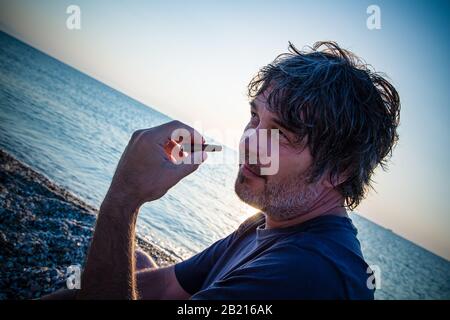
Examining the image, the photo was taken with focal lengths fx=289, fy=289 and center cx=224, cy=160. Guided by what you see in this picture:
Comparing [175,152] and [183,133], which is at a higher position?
[183,133]

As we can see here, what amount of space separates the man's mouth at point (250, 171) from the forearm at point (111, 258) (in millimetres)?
800

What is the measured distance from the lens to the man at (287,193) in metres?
1.33

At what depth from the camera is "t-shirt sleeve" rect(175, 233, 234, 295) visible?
2297mm

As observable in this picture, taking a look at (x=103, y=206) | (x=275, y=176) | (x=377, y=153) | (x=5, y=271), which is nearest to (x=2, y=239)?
(x=5, y=271)

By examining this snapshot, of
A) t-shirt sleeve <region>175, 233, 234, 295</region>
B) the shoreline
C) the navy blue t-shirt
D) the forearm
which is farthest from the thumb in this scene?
the shoreline

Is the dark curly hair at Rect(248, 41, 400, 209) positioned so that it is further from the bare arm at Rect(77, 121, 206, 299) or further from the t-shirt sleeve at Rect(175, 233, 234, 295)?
the t-shirt sleeve at Rect(175, 233, 234, 295)

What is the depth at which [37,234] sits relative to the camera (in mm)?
6738

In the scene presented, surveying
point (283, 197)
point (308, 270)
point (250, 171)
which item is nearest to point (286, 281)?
point (308, 270)

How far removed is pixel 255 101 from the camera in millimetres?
2219

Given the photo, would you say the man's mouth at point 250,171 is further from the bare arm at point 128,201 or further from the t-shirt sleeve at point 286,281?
the t-shirt sleeve at point 286,281

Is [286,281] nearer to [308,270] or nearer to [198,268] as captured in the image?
[308,270]

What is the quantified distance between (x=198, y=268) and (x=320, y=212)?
111 cm

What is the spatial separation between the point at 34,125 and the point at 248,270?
Result: 21.3m
